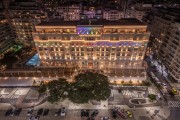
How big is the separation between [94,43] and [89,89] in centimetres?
3334

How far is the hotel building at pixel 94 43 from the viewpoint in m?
86.1

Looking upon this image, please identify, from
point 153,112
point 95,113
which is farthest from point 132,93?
point 95,113

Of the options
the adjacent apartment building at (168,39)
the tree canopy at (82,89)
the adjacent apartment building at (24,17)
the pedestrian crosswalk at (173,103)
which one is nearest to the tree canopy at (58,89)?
the tree canopy at (82,89)

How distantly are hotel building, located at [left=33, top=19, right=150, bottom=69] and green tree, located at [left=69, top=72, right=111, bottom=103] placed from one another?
84.4ft

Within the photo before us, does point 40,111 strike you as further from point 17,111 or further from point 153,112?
point 153,112

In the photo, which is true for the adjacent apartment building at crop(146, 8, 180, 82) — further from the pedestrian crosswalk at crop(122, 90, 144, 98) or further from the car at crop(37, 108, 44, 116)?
Result: the car at crop(37, 108, 44, 116)

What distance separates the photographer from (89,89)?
6869 cm

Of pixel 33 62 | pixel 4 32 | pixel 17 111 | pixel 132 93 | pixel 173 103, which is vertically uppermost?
pixel 4 32

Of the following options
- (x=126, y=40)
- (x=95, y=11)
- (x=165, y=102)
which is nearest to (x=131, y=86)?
(x=165, y=102)

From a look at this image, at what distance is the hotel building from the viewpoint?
86062mm

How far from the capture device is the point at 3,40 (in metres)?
121

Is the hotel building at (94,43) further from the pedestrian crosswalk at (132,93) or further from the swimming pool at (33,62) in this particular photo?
the pedestrian crosswalk at (132,93)

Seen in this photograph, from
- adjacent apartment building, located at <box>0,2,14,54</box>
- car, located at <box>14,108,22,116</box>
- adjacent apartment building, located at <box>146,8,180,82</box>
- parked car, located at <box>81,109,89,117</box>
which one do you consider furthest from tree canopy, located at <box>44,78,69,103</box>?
adjacent apartment building, located at <box>0,2,14,54</box>

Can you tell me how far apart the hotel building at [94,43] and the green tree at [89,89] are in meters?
25.7
